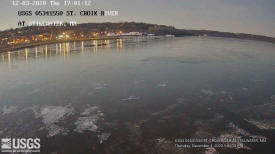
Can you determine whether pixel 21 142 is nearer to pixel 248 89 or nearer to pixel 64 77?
pixel 64 77

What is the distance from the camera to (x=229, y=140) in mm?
10133

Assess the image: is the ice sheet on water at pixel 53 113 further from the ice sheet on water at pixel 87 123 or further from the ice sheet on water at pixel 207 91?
the ice sheet on water at pixel 207 91

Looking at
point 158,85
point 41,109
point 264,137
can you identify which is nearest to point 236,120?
point 264,137

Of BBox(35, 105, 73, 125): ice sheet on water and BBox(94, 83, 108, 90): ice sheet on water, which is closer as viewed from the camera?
BBox(35, 105, 73, 125): ice sheet on water

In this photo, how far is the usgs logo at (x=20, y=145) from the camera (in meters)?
9.51

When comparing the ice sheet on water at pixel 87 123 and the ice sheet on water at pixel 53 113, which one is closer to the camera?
the ice sheet on water at pixel 87 123

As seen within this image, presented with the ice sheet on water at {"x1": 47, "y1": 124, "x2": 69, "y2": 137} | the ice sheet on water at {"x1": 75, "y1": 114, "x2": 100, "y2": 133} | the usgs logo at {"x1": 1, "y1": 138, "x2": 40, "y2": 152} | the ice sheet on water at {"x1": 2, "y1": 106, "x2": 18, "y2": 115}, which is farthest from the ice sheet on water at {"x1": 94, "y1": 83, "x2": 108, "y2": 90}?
the usgs logo at {"x1": 1, "y1": 138, "x2": 40, "y2": 152}

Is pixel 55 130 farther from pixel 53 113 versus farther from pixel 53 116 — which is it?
pixel 53 113

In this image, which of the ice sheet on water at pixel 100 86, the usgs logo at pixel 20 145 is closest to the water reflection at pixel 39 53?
the ice sheet on water at pixel 100 86

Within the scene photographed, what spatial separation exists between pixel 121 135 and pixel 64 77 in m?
18.0

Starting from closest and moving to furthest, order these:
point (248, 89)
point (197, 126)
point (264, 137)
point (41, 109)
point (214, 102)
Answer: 1. point (264, 137)
2. point (197, 126)
3. point (41, 109)
4. point (214, 102)
5. point (248, 89)

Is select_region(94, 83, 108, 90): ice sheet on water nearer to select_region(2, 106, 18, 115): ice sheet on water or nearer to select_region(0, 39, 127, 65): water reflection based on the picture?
select_region(2, 106, 18, 115): ice sheet on water

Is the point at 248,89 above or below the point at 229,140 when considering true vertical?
above

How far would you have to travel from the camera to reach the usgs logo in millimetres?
9509
